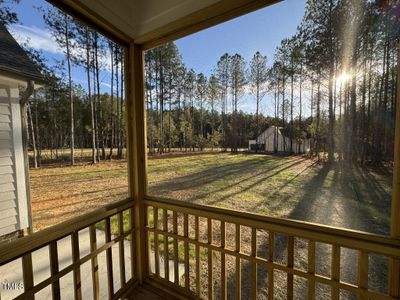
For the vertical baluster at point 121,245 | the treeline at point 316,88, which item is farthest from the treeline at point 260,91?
the vertical baluster at point 121,245

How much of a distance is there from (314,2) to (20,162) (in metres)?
2.07

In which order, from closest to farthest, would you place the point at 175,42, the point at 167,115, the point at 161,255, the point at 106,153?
the point at 106,153 < the point at 175,42 < the point at 167,115 < the point at 161,255

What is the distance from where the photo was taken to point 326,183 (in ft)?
4.65

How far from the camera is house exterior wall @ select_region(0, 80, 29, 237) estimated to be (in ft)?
3.88

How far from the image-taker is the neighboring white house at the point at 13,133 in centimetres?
116

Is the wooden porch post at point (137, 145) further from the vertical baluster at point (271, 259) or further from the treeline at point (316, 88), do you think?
the vertical baluster at point (271, 259)

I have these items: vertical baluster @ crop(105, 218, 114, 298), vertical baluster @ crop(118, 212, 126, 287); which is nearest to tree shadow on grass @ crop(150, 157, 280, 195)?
vertical baluster @ crop(118, 212, 126, 287)

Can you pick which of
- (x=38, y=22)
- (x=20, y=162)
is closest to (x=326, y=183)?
(x=20, y=162)

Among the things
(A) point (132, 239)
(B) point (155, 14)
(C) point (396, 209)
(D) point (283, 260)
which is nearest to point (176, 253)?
(A) point (132, 239)

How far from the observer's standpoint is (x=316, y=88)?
1471 millimetres

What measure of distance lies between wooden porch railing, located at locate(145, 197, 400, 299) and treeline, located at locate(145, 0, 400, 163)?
1.68 feet

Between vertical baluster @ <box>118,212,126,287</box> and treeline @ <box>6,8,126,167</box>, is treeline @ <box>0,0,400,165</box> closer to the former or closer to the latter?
treeline @ <box>6,8,126,167</box>

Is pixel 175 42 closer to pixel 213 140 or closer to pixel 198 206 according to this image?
pixel 213 140

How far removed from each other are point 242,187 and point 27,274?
1522 mm
